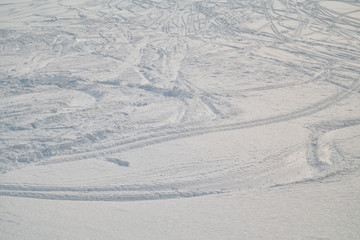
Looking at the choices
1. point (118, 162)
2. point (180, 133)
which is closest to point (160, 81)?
point (180, 133)

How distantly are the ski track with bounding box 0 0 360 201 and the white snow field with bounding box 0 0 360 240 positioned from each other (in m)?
0.03

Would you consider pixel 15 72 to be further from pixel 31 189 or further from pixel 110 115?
pixel 31 189

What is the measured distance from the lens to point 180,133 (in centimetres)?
576

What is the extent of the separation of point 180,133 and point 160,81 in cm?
214

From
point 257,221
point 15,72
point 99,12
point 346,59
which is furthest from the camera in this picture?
point 99,12

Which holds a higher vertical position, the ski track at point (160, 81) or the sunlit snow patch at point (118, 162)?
the ski track at point (160, 81)

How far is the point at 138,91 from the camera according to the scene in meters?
7.20

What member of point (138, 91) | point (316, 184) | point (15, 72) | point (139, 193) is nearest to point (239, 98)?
point (138, 91)

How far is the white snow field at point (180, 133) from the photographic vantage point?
4.08 meters

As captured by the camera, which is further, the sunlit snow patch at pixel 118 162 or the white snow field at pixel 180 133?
the sunlit snow patch at pixel 118 162

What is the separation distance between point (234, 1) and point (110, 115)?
9.74 meters

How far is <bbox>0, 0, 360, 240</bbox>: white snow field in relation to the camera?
4.08 m

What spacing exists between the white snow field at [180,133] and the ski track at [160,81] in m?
0.03

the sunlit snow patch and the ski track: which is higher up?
the ski track
